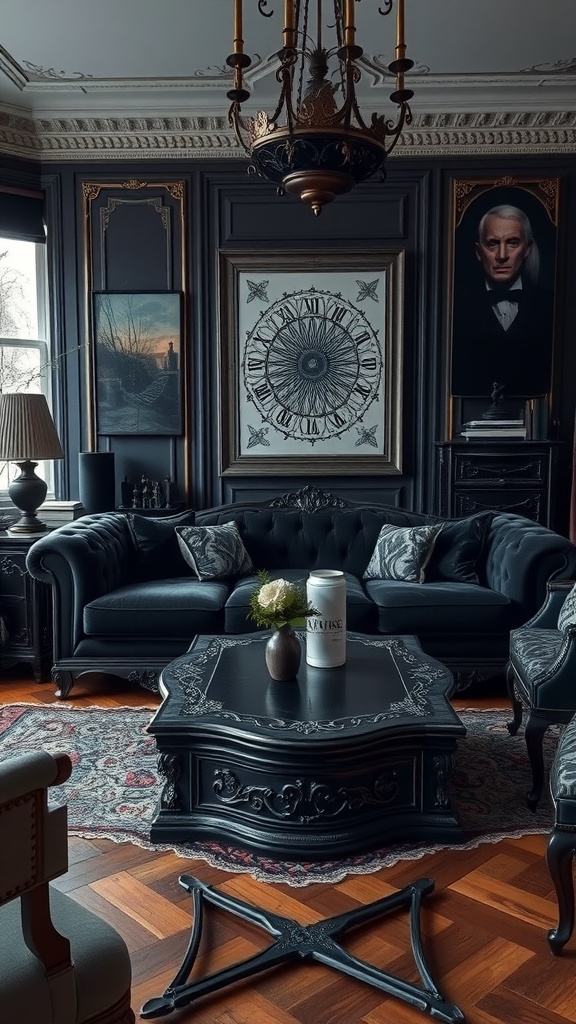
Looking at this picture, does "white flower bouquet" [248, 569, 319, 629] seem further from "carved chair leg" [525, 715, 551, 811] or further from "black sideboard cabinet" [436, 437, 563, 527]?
"black sideboard cabinet" [436, 437, 563, 527]

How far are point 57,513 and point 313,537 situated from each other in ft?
4.59

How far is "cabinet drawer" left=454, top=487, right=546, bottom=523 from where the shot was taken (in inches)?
176

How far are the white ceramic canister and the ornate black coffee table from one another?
25 centimetres

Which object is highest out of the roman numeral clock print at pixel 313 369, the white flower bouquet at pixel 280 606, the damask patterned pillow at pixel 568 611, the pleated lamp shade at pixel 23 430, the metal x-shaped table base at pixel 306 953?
the roman numeral clock print at pixel 313 369

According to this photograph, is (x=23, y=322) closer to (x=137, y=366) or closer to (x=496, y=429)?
(x=137, y=366)

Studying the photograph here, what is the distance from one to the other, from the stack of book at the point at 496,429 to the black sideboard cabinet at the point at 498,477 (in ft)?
0.25

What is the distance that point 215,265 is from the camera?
4770mm

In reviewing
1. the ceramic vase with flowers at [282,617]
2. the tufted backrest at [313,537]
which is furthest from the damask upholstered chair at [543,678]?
the tufted backrest at [313,537]

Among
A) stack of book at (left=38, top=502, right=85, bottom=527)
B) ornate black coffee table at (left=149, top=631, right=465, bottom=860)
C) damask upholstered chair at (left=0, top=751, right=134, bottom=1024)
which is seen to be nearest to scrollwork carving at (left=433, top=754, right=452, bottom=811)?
ornate black coffee table at (left=149, top=631, right=465, bottom=860)

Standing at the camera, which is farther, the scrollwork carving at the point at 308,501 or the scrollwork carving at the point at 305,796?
the scrollwork carving at the point at 308,501

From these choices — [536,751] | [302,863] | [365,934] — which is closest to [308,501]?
[536,751]

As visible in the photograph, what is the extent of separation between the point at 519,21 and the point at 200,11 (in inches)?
55.8

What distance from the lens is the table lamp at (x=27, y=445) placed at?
12.9ft

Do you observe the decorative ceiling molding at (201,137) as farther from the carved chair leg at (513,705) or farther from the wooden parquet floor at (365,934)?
the wooden parquet floor at (365,934)
